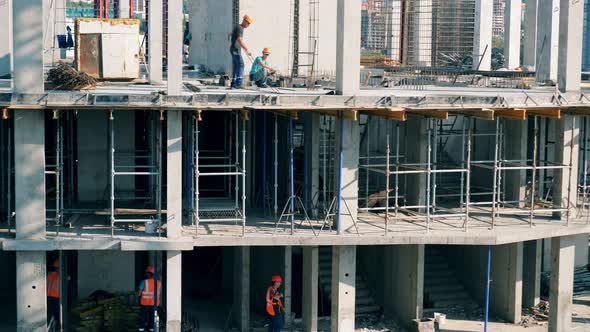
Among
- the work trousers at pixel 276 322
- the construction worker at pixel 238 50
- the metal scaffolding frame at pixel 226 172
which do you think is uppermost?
the construction worker at pixel 238 50

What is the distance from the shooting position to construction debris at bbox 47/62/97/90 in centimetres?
2370

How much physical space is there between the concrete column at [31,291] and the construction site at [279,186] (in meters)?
0.04

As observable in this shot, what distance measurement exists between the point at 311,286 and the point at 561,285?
583cm

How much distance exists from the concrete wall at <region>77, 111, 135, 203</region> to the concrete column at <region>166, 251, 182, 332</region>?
3655 mm

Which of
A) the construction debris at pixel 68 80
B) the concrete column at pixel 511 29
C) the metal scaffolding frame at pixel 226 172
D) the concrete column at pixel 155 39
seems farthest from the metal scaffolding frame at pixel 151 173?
the concrete column at pixel 511 29

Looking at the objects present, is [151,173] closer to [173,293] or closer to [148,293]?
[173,293]

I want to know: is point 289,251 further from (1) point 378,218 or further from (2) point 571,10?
(2) point 571,10

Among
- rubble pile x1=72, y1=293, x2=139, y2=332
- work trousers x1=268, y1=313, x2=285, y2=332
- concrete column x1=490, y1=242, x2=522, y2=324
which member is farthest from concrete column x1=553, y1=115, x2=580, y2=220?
rubble pile x1=72, y1=293, x2=139, y2=332

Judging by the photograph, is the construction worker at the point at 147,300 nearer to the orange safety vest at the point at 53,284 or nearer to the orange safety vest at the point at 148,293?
the orange safety vest at the point at 148,293

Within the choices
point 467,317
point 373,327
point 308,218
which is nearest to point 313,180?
point 308,218

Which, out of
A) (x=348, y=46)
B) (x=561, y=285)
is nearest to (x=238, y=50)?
(x=348, y=46)

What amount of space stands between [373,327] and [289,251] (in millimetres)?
2771

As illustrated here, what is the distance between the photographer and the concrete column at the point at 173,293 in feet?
76.4

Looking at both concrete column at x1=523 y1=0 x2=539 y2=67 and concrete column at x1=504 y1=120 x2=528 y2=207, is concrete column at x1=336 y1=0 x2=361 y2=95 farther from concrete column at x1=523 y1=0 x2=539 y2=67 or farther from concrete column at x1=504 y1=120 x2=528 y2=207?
concrete column at x1=523 y1=0 x2=539 y2=67
